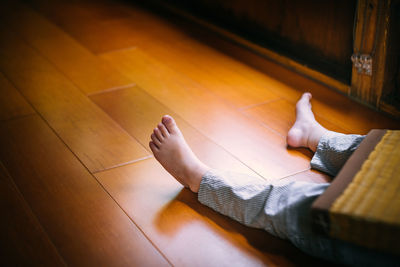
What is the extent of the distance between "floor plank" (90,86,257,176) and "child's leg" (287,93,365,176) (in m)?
0.20

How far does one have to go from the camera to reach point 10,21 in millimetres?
2607

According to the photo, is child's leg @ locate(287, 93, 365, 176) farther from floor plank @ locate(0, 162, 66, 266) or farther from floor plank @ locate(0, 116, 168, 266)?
floor plank @ locate(0, 162, 66, 266)

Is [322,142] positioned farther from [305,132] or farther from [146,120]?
[146,120]

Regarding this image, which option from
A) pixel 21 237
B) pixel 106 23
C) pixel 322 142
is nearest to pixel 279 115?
pixel 322 142

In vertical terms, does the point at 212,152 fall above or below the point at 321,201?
below

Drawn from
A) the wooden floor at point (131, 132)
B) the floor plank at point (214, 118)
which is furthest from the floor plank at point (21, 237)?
the floor plank at point (214, 118)

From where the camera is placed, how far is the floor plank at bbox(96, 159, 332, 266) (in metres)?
1.07

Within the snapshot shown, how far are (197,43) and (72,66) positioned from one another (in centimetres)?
64

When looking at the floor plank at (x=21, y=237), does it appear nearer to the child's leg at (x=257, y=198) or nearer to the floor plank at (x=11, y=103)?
the child's leg at (x=257, y=198)

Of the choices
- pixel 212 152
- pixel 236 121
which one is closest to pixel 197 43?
pixel 236 121

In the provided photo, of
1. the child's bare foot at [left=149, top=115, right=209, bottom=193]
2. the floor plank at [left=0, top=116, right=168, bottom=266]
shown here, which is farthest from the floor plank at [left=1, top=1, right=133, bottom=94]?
the child's bare foot at [left=149, top=115, right=209, bottom=193]

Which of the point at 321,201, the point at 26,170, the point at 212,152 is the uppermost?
the point at 321,201

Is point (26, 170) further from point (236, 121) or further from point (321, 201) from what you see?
point (321, 201)

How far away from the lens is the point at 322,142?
1.37m
